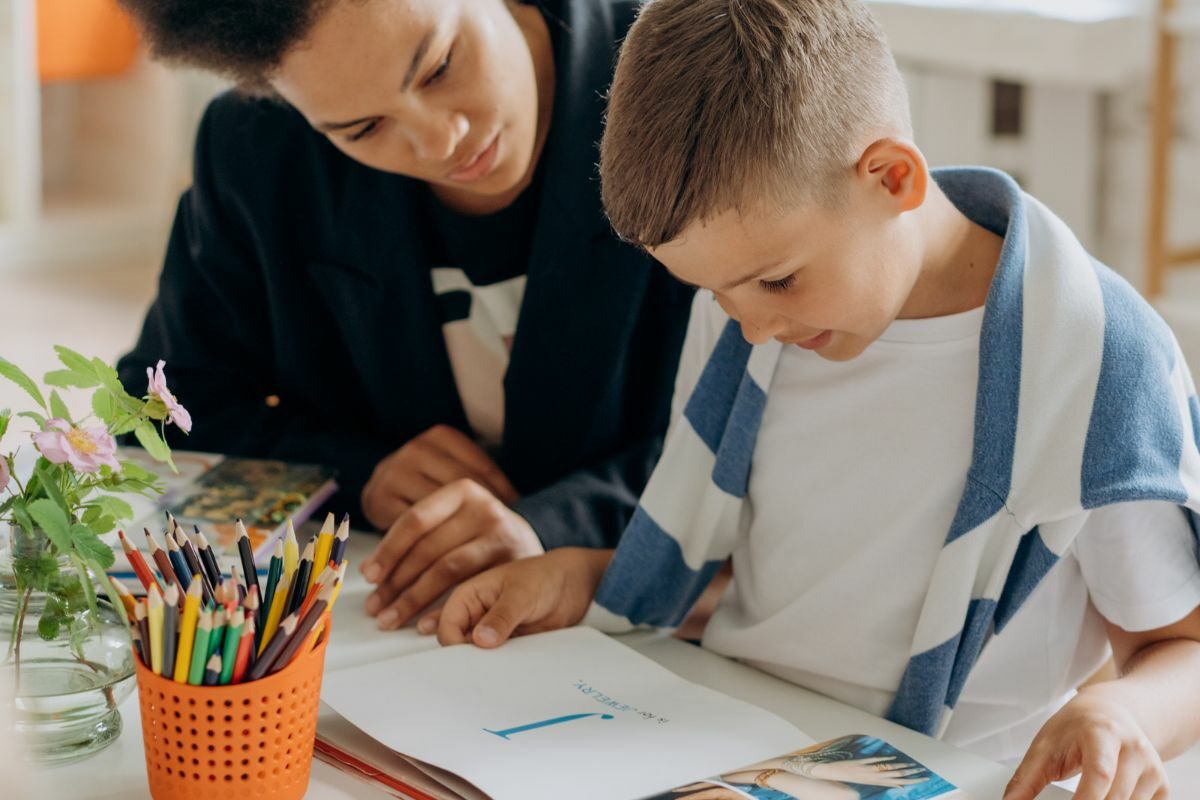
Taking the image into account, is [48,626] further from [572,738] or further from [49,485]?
[572,738]

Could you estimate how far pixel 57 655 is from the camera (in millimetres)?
881

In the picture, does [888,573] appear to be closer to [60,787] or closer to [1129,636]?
[1129,636]

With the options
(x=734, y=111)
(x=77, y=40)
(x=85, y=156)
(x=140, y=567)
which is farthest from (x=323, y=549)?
(x=85, y=156)

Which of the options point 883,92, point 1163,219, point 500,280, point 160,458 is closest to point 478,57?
point 500,280

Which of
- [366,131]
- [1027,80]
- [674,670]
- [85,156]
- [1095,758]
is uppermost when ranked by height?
[366,131]

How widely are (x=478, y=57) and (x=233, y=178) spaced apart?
334 mm

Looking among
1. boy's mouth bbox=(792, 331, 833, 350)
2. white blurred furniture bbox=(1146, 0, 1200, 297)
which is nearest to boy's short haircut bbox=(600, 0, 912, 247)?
boy's mouth bbox=(792, 331, 833, 350)

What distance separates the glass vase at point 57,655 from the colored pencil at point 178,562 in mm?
49

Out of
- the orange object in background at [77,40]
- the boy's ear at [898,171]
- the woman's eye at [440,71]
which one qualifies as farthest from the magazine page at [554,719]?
the orange object in background at [77,40]

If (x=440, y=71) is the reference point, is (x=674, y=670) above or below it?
below

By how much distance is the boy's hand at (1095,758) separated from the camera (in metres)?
0.81

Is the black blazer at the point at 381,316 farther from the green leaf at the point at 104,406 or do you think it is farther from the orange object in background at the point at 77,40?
the orange object in background at the point at 77,40

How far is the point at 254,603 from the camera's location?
2.60 ft

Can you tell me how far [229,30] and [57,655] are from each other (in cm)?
51
